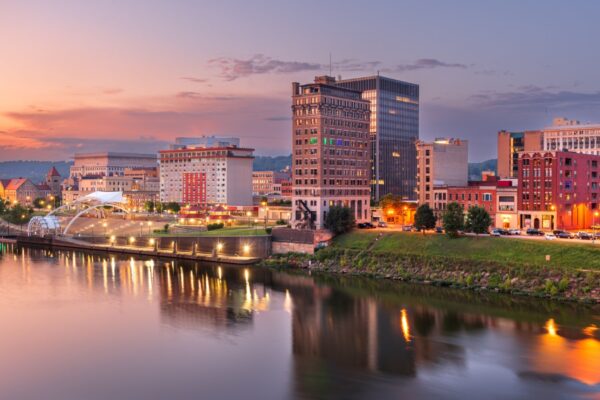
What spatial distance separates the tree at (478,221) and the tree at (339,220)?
18.5 meters

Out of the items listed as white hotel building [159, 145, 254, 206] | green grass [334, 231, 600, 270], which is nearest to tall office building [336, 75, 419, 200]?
white hotel building [159, 145, 254, 206]

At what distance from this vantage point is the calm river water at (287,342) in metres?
38.8

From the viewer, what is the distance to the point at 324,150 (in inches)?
3895

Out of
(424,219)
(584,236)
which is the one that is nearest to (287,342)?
(424,219)

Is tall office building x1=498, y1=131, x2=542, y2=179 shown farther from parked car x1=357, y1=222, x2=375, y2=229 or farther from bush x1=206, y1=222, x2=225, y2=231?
bush x1=206, y1=222, x2=225, y2=231

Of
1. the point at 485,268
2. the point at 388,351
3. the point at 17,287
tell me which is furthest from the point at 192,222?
the point at 388,351

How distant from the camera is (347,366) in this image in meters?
42.7

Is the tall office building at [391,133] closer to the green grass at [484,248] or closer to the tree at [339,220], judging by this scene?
the tree at [339,220]

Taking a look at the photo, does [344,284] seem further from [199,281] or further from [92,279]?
[92,279]

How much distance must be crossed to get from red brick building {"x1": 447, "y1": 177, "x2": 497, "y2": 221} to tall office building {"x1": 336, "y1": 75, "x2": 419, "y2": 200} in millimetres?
57287

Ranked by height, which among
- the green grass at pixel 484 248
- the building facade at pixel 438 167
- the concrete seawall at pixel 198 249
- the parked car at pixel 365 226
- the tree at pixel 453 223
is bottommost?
the concrete seawall at pixel 198 249

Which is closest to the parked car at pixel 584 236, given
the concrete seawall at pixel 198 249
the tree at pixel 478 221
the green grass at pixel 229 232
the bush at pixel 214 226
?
the tree at pixel 478 221

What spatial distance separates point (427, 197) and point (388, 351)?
209 feet

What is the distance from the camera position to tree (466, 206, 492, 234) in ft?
255
